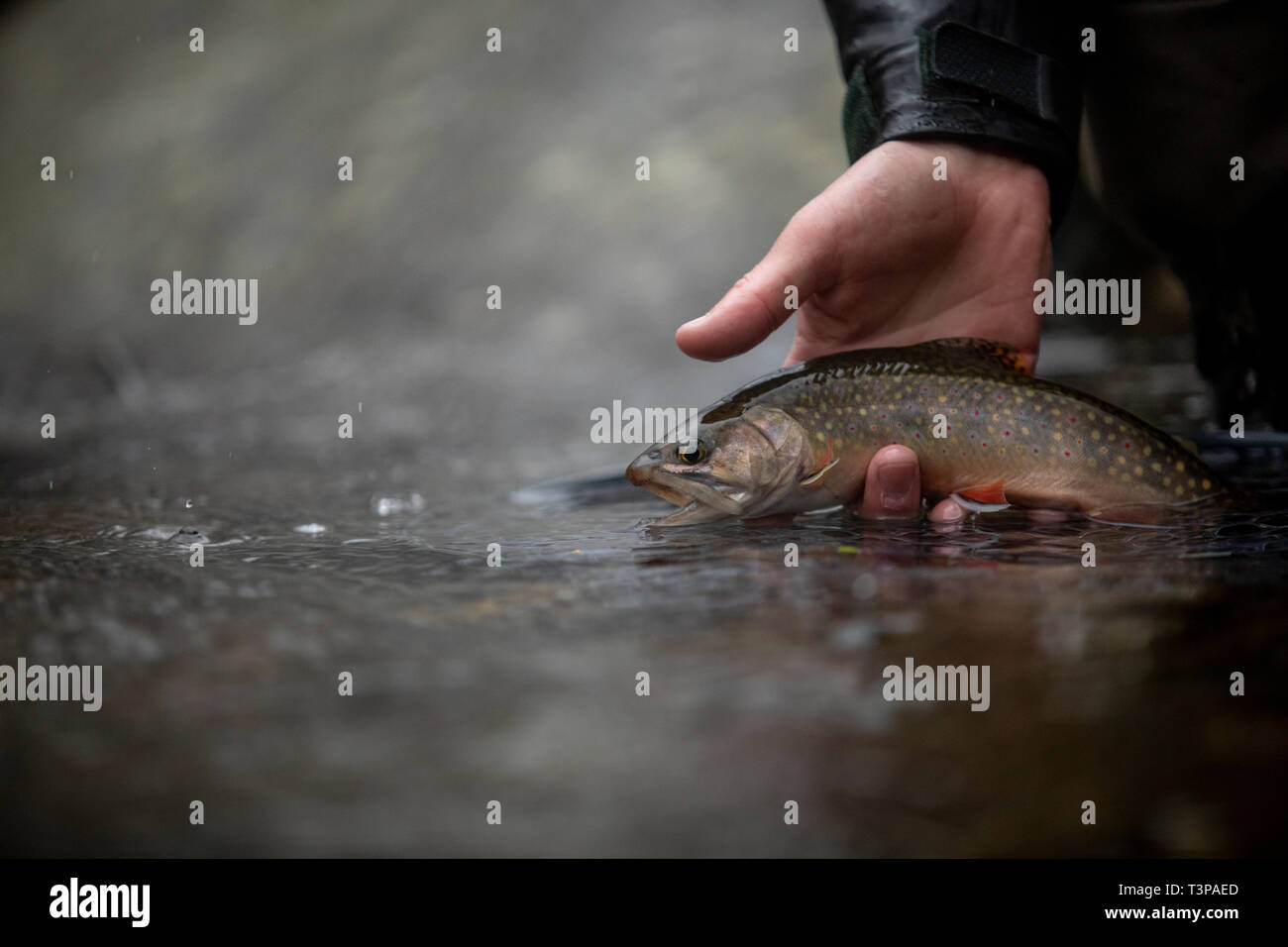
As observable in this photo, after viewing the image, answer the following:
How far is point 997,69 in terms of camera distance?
3148mm

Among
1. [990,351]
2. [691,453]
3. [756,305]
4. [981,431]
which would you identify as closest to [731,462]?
[691,453]

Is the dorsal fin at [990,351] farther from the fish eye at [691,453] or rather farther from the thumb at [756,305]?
the fish eye at [691,453]

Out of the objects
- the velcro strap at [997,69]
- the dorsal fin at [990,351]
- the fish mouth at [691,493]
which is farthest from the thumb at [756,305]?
the velcro strap at [997,69]

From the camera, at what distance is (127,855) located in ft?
3.95

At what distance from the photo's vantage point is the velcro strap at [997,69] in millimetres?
3117

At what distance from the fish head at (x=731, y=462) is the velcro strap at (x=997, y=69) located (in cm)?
127

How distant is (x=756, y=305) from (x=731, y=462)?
0.39m

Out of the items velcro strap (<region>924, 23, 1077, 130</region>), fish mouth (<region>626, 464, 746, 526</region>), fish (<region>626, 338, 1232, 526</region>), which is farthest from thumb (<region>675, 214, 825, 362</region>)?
velcro strap (<region>924, 23, 1077, 130</region>)

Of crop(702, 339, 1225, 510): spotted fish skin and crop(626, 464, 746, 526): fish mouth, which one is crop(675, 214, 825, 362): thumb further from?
crop(626, 464, 746, 526): fish mouth

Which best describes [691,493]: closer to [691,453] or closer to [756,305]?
[691,453]

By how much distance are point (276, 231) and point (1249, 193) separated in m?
9.33

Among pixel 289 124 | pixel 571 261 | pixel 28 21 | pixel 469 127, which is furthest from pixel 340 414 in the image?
pixel 28 21

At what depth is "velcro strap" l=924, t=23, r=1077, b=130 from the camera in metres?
3.12

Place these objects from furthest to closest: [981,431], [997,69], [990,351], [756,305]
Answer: [997,69]
[990,351]
[981,431]
[756,305]
